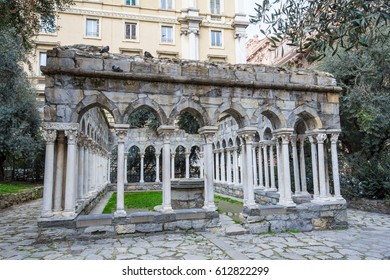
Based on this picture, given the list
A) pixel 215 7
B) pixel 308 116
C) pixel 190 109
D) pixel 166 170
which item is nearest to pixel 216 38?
pixel 215 7

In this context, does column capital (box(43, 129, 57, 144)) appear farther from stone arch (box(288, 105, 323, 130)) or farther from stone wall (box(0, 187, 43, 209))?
stone wall (box(0, 187, 43, 209))

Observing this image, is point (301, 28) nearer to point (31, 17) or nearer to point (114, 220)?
point (114, 220)

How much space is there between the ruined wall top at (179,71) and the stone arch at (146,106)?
519 mm

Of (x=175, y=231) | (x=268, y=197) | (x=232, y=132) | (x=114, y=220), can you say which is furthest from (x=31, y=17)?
(x=232, y=132)

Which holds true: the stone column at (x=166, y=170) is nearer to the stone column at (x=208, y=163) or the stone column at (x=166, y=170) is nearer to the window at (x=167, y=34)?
the stone column at (x=208, y=163)

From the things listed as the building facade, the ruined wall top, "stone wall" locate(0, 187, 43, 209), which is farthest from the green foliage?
the building facade

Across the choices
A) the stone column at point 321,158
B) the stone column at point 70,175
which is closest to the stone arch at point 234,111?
the stone column at point 321,158

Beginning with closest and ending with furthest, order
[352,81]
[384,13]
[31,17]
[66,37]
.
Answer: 1. [384,13]
2. [31,17]
3. [352,81]
4. [66,37]

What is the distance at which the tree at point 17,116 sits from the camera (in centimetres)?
1090

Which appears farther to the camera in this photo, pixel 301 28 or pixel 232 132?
pixel 232 132

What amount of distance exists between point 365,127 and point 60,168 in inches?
361

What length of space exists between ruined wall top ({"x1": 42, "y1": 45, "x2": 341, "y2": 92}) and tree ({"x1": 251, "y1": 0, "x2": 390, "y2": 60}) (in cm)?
237

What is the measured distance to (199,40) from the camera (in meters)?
24.5

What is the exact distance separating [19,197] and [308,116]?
41.0 feet
